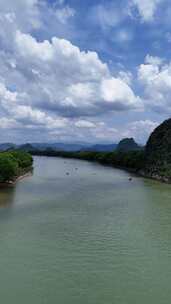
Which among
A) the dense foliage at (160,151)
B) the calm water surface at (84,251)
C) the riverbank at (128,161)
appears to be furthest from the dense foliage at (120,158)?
the calm water surface at (84,251)

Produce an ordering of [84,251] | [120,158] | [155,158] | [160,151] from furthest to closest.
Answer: [120,158] → [160,151] → [155,158] → [84,251]

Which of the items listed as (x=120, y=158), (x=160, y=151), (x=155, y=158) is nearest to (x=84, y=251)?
(x=155, y=158)

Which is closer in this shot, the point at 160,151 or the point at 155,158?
the point at 155,158

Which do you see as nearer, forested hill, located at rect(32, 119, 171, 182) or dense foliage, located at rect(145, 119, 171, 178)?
forested hill, located at rect(32, 119, 171, 182)

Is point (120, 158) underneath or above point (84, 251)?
above

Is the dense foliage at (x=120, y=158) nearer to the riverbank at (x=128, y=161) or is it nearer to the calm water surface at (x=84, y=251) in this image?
the riverbank at (x=128, y=161)

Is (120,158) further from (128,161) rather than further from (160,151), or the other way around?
(160,151)

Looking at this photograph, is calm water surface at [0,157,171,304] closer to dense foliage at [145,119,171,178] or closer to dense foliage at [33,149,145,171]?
dense foliage at [145,119,171,178]

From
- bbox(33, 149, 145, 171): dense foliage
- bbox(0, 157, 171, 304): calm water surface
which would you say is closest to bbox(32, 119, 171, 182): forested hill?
bbox(33, 149, 145, 171): dense foliage

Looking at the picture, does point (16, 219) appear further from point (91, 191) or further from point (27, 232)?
point (91, 191)

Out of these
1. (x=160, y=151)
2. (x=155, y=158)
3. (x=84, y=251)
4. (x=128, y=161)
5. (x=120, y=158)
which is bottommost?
(x=84, y=251)
